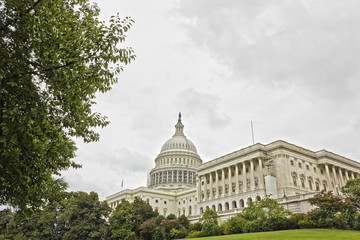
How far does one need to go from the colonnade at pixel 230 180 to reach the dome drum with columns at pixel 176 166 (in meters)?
36.0

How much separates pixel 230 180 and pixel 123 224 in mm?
29163

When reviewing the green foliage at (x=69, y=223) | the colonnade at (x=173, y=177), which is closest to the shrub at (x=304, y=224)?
the green foliage at (x=69, y=223)

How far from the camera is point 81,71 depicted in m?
9.93

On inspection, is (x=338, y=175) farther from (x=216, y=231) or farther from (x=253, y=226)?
(x=253, y=226)

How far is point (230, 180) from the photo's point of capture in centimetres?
6956

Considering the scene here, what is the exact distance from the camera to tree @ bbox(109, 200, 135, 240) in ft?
163

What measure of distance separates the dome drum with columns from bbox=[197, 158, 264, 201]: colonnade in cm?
3600

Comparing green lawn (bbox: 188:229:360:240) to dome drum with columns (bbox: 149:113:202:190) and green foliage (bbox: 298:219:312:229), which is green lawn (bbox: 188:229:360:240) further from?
dome drum with columns (bbox: 149:113:202:190)

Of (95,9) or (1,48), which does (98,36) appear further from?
(95,9)

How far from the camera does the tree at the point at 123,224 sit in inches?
1950

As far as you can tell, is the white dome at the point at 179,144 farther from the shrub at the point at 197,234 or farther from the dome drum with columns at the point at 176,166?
the shrub at the point at 197,234

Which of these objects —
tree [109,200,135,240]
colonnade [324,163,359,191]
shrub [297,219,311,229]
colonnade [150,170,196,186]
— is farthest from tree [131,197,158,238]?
colonnade [150,170,196,186]

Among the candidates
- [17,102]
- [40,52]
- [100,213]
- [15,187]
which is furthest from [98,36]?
[100,213]

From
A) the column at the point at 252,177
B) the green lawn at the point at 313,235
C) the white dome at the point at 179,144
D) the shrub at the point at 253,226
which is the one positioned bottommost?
the green lawn at the point at 313,235
